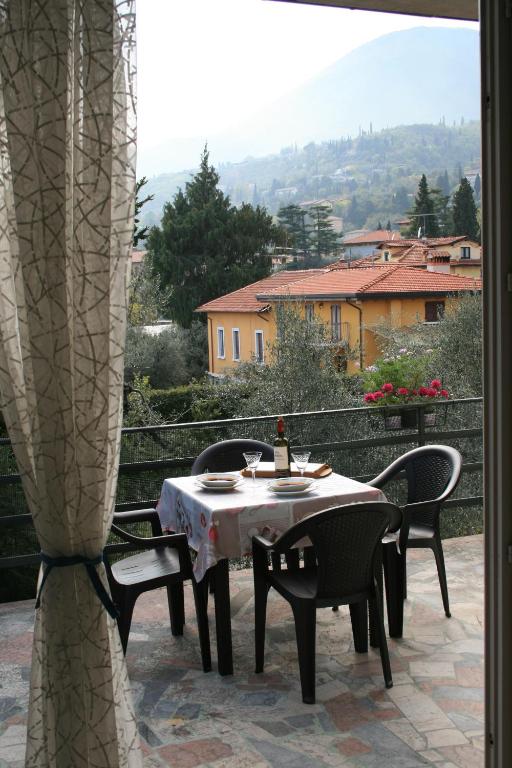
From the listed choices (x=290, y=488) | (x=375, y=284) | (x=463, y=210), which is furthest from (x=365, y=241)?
(x=290, y=488)

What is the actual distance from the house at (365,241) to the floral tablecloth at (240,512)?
24.2 m

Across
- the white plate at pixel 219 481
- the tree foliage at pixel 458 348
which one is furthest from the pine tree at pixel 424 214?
the white plate at pixel 219 481

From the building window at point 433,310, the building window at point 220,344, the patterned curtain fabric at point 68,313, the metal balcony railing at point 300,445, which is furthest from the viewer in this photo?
the building window at point 220,344

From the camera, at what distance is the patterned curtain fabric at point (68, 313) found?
2016mm

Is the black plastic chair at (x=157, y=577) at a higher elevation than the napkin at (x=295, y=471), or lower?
lower

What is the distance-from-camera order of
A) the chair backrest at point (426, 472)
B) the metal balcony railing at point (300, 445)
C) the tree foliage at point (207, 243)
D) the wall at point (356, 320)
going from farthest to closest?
the tree foliage at point (207, 243) < the wall at point (356, 320) < the metal balcony railing at point (300, 445) < the chair backrest at point (426, 472)

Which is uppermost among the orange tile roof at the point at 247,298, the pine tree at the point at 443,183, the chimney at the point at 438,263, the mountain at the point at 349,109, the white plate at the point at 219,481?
the mountain at the point at 349,109

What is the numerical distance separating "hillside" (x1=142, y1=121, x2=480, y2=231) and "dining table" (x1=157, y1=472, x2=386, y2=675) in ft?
83.8

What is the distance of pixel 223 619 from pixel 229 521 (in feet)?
1.42

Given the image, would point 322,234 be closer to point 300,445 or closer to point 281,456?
point 300,445

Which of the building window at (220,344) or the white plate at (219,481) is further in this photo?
the building window at (220,344)

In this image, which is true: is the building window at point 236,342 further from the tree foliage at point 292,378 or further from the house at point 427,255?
the tree foliage at point 292,378

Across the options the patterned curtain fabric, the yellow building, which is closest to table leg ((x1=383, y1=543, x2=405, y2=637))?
the patterned curtain fabric

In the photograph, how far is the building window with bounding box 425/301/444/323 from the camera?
50.4 ft
